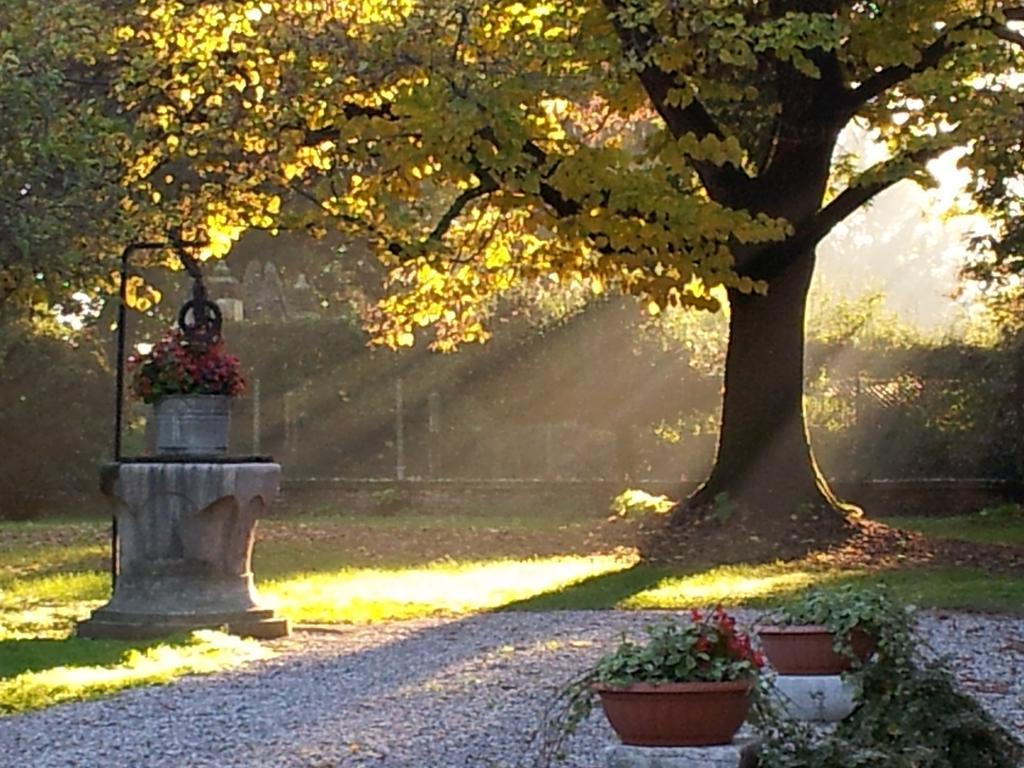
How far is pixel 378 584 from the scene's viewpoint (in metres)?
15.0

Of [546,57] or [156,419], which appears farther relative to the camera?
[546,57]

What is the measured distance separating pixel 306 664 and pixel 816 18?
753cm

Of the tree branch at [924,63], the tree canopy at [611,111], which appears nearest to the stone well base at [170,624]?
the tree canopy at [611,111]

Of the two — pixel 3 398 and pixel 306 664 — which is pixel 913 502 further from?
pixel 306 664

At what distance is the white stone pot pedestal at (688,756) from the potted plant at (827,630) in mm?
843

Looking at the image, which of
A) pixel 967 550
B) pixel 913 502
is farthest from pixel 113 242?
pixel 913 502

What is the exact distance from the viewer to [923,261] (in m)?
86.1

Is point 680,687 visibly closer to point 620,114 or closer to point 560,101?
point 560,101

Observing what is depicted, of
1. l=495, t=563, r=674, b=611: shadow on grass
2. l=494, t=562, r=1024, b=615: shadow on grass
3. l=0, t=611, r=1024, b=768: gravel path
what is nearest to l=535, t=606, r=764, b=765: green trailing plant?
l=0, t=611, r=1024, b=768: gravel path

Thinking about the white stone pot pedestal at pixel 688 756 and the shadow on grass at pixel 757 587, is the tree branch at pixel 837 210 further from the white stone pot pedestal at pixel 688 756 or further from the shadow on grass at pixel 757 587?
the white stone pot pedestal at pixel 688 756

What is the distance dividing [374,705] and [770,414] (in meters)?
9.91

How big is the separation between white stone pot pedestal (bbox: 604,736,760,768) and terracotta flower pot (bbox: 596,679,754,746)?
0.07 ft

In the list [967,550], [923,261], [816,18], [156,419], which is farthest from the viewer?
[923,261]

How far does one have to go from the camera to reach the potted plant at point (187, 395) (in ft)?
37.3
